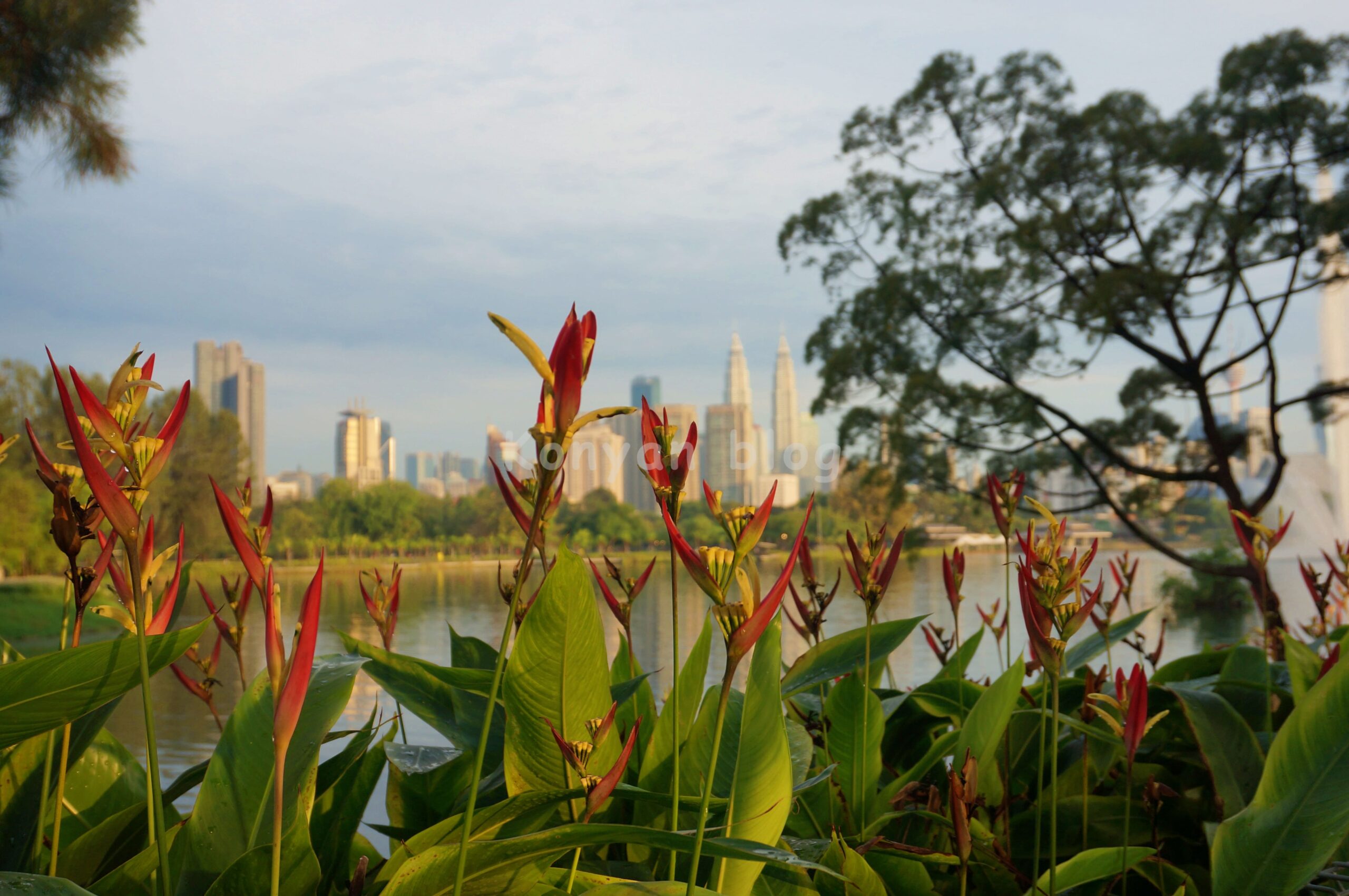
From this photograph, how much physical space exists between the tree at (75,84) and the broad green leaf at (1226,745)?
621 cm

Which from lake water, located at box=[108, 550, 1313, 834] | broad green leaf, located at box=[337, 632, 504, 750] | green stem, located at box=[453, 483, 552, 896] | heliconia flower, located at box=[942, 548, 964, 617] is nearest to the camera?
green stem, located at box=[453, 483, 552, 896]

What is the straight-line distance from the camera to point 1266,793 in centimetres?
66

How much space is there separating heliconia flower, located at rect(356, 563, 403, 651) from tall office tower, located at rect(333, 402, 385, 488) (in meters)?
21.2

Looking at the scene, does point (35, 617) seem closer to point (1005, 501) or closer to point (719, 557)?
point (1005, 501)

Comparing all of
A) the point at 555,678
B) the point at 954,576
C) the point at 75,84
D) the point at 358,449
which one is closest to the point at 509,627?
the point at 555,678

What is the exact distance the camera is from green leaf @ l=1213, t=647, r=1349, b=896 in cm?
63

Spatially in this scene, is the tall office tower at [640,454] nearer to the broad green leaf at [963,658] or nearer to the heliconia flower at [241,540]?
the heliconia flower at [241,540]

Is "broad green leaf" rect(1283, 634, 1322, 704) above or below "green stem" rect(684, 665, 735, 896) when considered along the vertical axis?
below

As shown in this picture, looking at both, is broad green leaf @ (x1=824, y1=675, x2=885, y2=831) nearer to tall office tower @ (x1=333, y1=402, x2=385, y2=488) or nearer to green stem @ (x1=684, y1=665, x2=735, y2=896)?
green stem @ (x1=684, y1=665, x2=735, y2=896)

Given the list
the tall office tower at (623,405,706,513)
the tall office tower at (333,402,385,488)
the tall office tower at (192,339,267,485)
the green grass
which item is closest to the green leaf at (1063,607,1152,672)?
the tall office tower at (623,405,706,513)

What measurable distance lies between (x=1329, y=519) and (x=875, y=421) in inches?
412

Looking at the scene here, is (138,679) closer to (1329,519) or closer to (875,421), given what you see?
(875,421)

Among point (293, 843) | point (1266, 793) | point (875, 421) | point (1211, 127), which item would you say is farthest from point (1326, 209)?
point (293, 843)

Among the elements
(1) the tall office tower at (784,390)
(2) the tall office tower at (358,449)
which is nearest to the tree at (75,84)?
(2) the tall office tower at (358,449)
